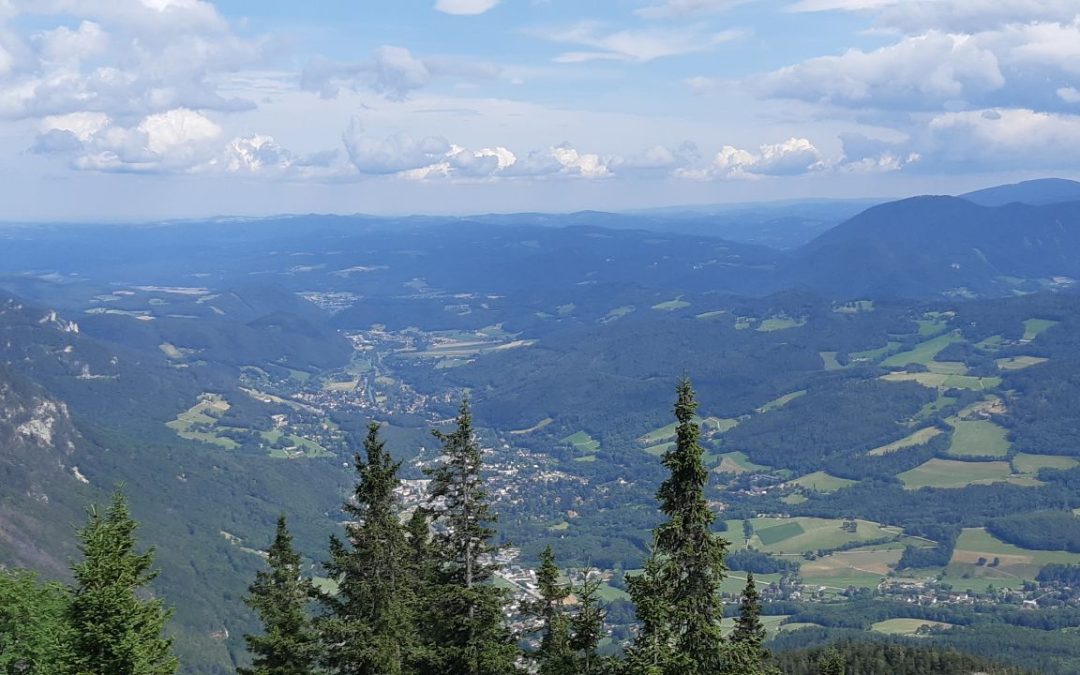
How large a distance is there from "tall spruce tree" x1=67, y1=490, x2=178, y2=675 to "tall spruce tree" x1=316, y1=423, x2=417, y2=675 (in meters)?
5.50

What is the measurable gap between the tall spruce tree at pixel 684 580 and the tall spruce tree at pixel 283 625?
13.2 meters

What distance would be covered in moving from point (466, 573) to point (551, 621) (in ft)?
9.73

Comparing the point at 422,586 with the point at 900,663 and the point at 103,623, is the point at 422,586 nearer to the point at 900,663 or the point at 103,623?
the point at 103,623

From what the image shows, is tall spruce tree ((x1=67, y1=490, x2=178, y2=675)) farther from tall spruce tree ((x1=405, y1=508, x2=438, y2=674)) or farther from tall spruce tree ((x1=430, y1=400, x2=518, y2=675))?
tall spruce tree ((x1=430, y1=400, x2=518, y2=675))

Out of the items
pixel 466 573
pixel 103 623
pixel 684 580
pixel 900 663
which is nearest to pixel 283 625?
pixel 466 573

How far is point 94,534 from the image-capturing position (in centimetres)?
2520

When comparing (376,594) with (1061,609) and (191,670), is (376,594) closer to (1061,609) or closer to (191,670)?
(191,670)

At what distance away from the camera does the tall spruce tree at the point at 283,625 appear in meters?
30.1

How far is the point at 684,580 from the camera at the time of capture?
71.2ft

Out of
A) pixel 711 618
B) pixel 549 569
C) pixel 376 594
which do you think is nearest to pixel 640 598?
pixel 711 618

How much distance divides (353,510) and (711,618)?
1314cm

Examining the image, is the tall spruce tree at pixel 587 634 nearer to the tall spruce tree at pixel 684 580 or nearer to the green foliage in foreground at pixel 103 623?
the tall spruce tree at pixel 684 580

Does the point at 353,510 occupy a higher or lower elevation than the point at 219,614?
higher

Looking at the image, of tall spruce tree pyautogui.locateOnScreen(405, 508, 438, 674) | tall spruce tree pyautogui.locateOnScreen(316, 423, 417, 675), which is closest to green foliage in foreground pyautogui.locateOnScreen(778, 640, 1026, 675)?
tall spruce tree pyautogui.locateOnScreen(405, 508, 438, 674)
